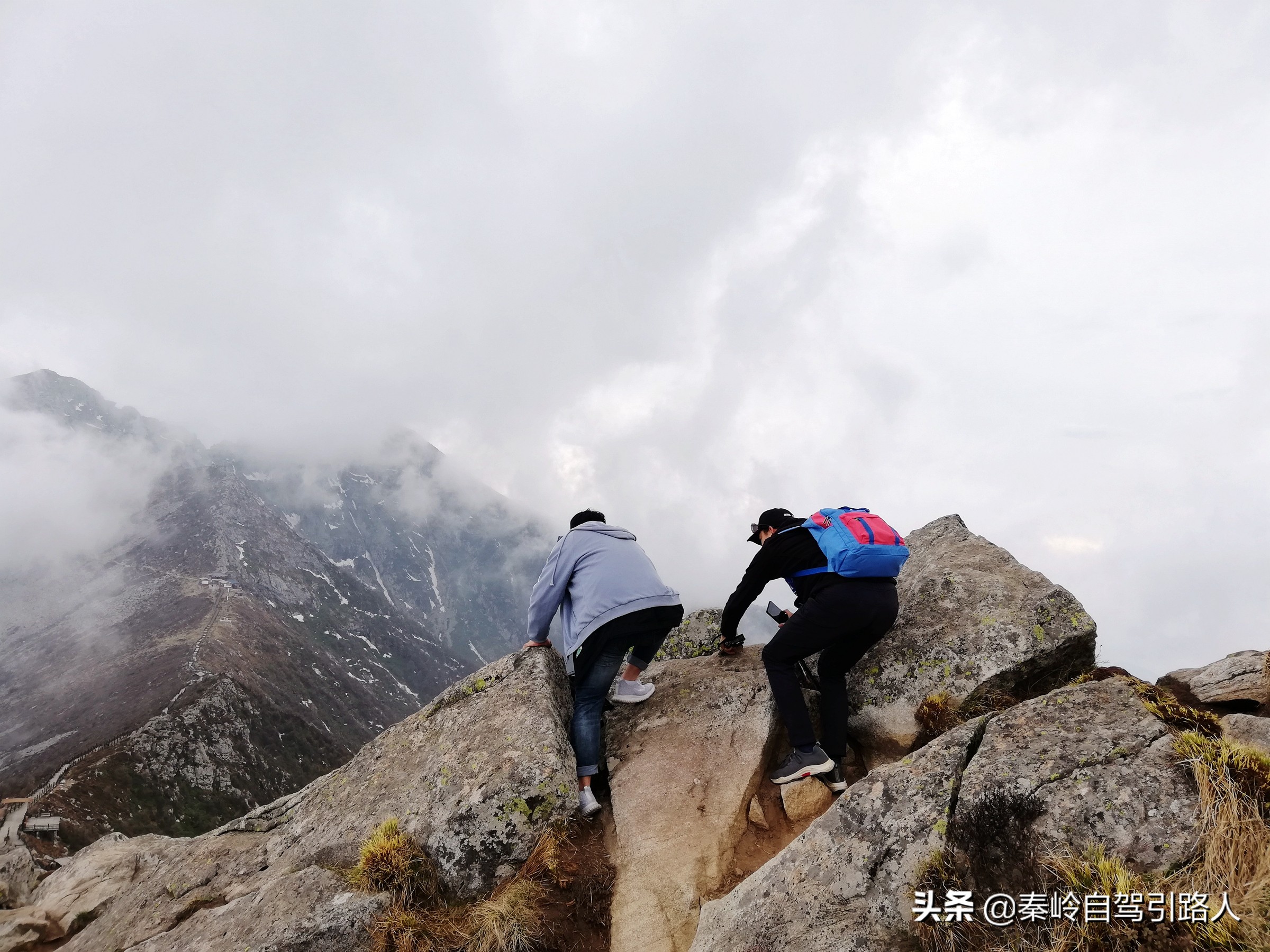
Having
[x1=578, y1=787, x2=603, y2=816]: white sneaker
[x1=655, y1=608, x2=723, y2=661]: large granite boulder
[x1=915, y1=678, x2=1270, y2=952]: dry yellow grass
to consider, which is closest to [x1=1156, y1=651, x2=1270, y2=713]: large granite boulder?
[x1=915, y1=678, x2=1270, y2=952]: dry yellow grass

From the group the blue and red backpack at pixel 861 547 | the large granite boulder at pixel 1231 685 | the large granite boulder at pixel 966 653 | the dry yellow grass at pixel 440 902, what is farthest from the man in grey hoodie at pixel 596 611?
the large granite boulder at pixel 1231 685

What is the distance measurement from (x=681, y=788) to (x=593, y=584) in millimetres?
3756

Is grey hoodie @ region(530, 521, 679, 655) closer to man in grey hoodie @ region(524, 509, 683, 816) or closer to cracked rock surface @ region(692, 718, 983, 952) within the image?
man in grey hoodie @ region(524, 509, 683, 816)

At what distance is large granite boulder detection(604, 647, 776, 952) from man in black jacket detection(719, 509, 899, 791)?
910mm

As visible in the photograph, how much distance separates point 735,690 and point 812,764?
249 cm

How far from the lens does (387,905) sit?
9078mm

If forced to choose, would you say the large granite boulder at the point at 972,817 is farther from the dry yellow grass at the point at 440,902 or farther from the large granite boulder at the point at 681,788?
the dry yellow grass at the point at 440,902

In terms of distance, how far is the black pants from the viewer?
31.6ft

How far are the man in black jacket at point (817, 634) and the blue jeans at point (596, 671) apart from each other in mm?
1714

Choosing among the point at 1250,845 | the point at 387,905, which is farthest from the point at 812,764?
the point at 387,905

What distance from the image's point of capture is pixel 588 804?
10.3 m

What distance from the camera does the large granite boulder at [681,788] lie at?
28.7 ft

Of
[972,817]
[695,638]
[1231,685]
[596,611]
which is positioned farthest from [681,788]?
[1231,685]

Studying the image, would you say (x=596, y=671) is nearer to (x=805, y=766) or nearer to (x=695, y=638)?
(x=805, y=766)
